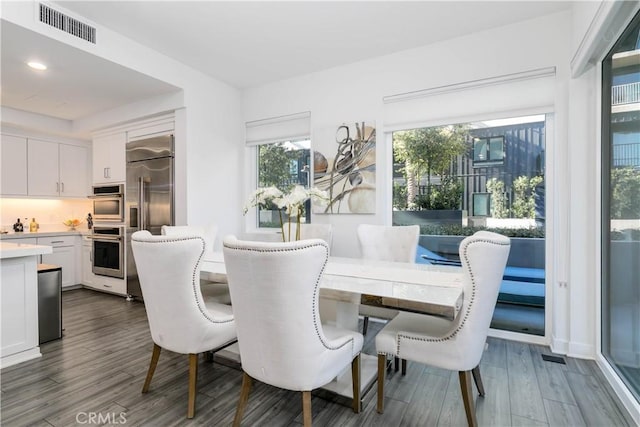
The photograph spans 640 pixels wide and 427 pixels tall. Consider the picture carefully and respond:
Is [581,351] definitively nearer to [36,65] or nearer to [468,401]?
[468,401]

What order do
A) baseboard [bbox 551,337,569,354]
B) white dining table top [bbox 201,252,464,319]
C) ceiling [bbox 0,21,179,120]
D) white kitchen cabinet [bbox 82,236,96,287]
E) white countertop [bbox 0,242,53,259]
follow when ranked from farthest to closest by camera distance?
white kitchen cabinet [bbox 82,236,96,287], ceiling [bbox 0,21,179,120], baseboard [bbox 551,337,569,354], white countertop [bbox 0,242,53,259], white dining table top [bbox 201,252,464,319]

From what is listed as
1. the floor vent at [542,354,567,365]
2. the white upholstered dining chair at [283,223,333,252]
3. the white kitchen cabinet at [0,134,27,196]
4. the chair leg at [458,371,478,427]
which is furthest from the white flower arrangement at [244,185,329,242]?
the white kitchen cabinet at [0,134,27,196]

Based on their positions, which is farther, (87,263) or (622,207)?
(87,263)

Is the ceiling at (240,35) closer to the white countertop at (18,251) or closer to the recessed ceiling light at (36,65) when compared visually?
the recessed ceiling light at (36,65)

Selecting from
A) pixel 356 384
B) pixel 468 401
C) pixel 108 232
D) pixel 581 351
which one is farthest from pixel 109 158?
pixel 581 351

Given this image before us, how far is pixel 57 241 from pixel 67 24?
10.6 ft

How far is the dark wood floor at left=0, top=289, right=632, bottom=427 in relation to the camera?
1.72m

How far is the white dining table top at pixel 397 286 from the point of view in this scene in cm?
148

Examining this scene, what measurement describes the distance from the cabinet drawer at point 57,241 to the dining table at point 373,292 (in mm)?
3475

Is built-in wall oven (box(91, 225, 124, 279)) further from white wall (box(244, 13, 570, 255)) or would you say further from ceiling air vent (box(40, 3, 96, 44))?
ceiling air vent (box(40, 3, 96, 44))

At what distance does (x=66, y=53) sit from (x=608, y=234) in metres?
4.43

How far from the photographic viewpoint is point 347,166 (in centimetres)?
347

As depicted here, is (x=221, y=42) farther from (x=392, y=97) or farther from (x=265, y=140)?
(x=392, y=97)

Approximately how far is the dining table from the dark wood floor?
176 mm
